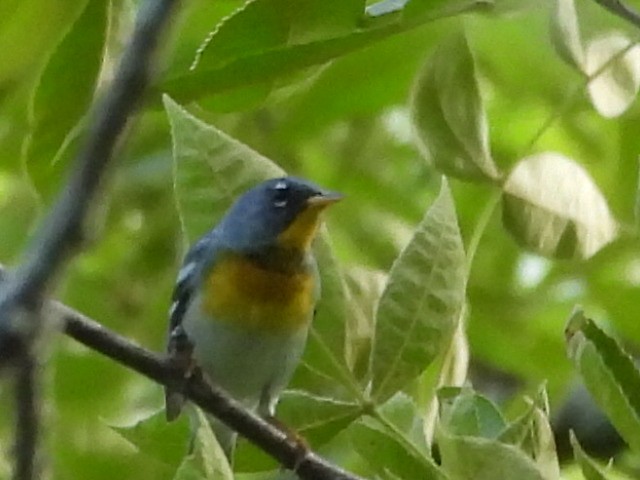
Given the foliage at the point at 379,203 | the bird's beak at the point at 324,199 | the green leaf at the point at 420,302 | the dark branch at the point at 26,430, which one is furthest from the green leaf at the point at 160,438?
the dark branch at the point at 26,430

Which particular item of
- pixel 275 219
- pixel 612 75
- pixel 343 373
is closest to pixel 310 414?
pixel 343 373

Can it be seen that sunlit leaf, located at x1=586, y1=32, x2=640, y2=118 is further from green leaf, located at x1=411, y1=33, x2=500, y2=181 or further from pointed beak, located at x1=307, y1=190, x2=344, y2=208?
pointed beak, located at x1=307, y1=190, x2=344, y2=208

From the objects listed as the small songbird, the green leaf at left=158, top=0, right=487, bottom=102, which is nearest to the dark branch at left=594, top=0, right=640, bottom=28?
the green leaf at left=158, top=0, right=487, bottom=102

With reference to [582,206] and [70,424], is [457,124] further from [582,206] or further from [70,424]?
[70,424]

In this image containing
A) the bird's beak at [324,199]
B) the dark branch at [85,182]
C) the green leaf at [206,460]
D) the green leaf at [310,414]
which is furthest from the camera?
the bird's beak at [324,199]

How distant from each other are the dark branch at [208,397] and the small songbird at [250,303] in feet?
0.77

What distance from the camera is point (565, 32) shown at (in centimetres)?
52

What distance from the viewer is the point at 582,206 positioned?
554 mm

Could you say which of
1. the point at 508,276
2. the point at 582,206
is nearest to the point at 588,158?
the point at 508,276

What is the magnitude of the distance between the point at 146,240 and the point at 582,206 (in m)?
0.35

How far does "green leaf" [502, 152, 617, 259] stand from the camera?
54cm

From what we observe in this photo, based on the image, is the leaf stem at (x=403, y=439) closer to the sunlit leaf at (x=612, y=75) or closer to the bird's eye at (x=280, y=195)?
the sunlit leaf at (x=612, y=75)

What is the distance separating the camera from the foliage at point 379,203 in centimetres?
45

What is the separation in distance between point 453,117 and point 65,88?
6.8 inches
